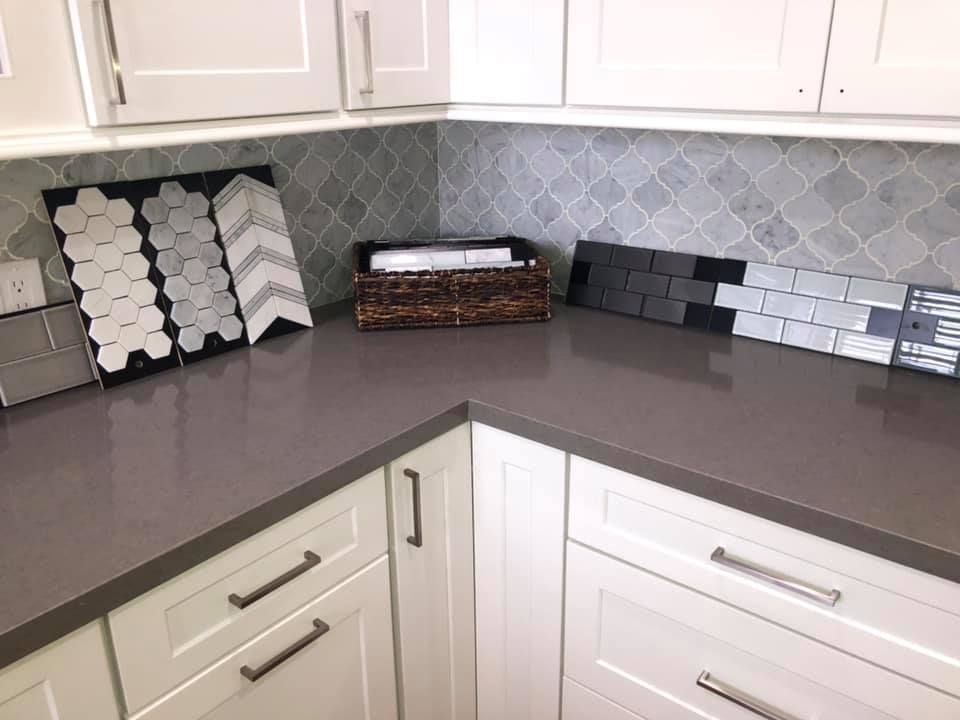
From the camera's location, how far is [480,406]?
4.62 feet

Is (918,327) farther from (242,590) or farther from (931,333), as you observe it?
(242,590)

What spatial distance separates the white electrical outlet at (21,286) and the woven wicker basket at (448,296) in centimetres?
60

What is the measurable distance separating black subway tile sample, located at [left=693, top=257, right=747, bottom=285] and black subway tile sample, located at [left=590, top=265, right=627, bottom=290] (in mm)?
173

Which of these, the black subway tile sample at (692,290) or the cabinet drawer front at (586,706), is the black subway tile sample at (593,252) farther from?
the cabinet drawer front at (586,706)

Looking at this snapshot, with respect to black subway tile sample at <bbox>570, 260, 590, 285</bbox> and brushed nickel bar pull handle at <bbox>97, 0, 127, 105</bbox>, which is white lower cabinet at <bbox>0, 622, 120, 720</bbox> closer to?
brushed nickel bar pull handle at <bbox>97, 0, 127, 105</bbox>

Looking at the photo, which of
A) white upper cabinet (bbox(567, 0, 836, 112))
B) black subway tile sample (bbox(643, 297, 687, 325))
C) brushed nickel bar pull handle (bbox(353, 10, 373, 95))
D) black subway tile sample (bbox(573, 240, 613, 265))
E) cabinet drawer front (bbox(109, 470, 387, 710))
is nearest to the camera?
cabinet drawer front (bbox(109, 470, 387, 710))

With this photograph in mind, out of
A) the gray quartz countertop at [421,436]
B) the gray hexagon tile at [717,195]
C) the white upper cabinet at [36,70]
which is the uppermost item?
the white upper cabinet at [36,70]

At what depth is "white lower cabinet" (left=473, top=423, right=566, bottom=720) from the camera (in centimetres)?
139

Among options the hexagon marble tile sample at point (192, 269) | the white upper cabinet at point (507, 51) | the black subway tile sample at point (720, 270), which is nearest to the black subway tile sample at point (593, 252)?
the black subway tile sample at point (720, 270)

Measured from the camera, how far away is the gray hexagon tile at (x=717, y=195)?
4.82 ft

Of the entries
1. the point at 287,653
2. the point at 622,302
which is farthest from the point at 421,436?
the point at 622,302

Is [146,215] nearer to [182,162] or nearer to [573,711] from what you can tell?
[182,162]

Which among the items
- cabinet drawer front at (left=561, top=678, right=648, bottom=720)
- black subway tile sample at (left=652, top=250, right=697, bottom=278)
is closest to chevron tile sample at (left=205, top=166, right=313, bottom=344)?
black subway tile sample at (left=652, top=250, right=697, bottom=278)

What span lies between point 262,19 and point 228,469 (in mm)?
729
